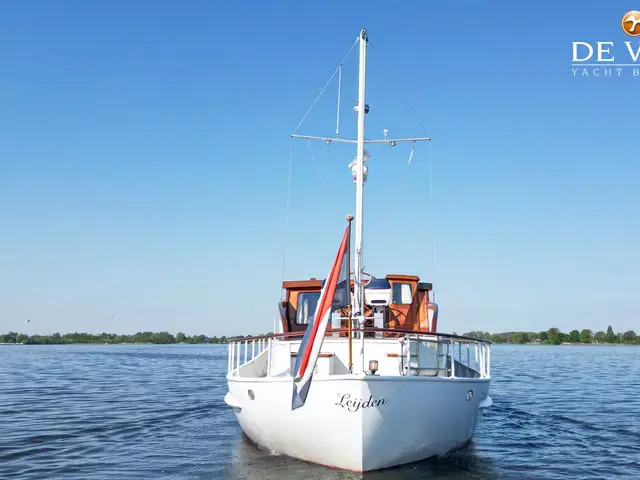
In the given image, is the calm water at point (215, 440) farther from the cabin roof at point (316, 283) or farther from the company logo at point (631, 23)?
the company logo at point (631, 23)

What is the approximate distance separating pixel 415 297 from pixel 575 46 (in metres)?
10.8

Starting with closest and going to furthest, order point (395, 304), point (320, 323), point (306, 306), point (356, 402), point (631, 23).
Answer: point (356, 402) → point (320, 323) → point (395, 304) → point (306, 306) → point (631, 23)

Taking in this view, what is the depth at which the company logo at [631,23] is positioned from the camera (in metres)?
20.8

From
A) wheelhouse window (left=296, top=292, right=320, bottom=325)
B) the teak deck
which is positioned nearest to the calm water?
the teak deck

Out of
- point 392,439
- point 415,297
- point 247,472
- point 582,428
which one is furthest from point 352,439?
point 582,428

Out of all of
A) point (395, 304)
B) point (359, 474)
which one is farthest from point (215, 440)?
point (395, 304)

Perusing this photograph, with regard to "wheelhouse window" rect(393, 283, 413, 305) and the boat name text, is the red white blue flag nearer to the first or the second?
the boat name text

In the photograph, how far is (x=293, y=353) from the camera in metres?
15.6

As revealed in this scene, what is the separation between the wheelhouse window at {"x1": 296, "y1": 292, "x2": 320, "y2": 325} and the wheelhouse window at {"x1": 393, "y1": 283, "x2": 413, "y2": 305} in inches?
91.0

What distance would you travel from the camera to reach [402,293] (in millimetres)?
18266

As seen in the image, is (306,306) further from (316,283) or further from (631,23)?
(631,23)

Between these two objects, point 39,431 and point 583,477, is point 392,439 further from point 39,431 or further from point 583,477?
point 39,431

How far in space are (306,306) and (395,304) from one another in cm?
266

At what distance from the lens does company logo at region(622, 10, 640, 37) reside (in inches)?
819
